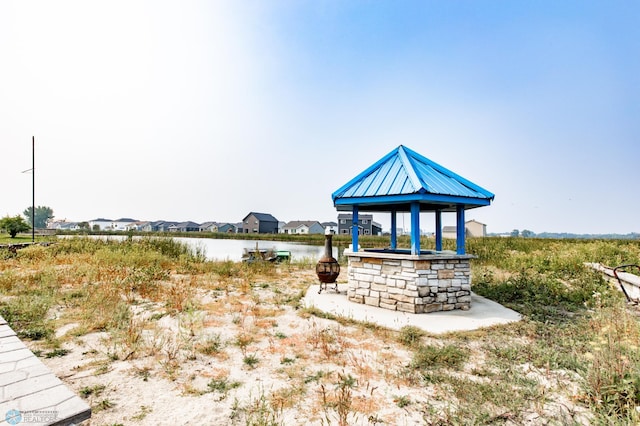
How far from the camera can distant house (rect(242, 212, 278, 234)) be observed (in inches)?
2507

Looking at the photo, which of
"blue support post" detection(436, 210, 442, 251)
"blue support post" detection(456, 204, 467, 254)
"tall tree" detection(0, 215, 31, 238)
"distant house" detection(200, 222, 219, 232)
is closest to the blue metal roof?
"blue support post" detection(456, 204, 467, 254)

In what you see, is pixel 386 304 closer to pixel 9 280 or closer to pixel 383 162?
pixel 383 162

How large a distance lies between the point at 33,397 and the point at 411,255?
19.1 feet

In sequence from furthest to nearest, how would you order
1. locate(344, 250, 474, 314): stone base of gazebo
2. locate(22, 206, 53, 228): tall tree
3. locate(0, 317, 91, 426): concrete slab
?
locate(22, 206, 53, 228): tall tree, locate(344, 250, 474, 314): stone base of gazebo, locate(0, 317, 91, 426): concrete slab

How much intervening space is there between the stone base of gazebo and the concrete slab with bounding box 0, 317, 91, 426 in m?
5.41

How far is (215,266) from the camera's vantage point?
11383 millimetres

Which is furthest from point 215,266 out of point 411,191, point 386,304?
point 411,191

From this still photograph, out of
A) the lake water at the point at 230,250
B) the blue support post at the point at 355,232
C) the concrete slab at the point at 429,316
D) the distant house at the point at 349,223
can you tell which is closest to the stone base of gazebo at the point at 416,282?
the concrete slab at the point at 429,316

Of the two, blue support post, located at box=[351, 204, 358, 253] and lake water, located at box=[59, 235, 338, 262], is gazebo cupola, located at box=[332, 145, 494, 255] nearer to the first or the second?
blue support post, located at box=[351, 204, 358, 253]

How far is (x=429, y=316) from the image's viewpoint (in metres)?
6.05

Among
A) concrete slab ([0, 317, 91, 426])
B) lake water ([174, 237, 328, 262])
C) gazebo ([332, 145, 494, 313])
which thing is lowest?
lake water ([174, 237, 328, 262])

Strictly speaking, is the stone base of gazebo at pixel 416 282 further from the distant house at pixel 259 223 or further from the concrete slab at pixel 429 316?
the distant house at pixel 259 223

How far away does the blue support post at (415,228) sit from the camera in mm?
6473

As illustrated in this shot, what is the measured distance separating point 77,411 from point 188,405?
0.96 meters
